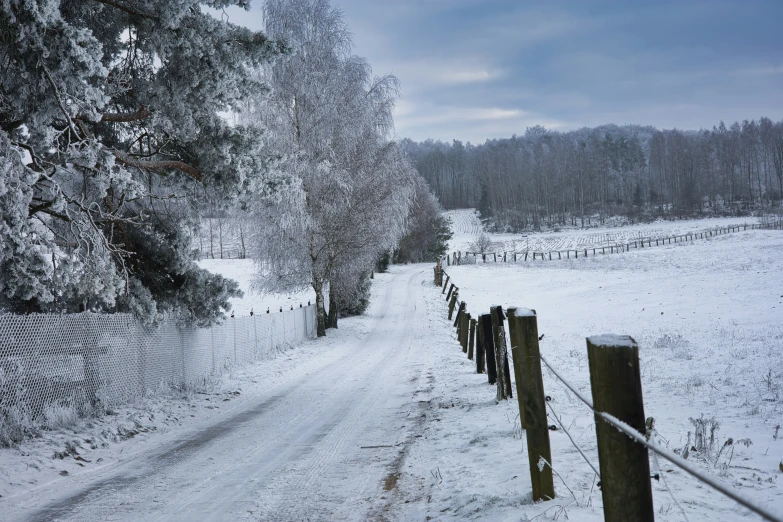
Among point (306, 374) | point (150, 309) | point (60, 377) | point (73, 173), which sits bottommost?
point (306, 374)

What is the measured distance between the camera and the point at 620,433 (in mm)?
2305

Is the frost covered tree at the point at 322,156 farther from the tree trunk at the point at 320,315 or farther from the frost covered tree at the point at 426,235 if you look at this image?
the frost covered tree at the point at 426,235

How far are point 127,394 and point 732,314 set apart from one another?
16.1m

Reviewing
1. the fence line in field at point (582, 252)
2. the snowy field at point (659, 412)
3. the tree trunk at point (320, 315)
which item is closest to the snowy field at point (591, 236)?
the fence line in field at point (582, 252)

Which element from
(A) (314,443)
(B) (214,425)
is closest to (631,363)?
(A) (314,443)

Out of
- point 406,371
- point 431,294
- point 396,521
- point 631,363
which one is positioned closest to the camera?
point 631,363

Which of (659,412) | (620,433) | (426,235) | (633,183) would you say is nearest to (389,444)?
(659,412)

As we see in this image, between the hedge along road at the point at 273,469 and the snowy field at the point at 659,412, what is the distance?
1.79 ft

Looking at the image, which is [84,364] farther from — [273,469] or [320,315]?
[320,315]

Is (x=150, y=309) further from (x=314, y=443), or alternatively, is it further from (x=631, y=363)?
(x=631, y=363)

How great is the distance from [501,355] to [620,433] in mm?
4964

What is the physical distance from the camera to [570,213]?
108 meters

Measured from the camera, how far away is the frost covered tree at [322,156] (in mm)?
18734

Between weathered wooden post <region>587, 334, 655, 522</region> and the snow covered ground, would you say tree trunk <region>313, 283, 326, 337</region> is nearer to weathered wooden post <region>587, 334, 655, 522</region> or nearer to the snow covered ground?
the snow covered ground
